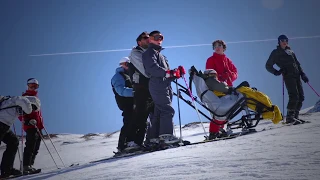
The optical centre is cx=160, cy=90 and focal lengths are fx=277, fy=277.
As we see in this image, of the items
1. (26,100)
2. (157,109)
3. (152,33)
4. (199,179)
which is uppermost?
(152,33)

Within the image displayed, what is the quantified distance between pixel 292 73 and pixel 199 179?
5.91 meters

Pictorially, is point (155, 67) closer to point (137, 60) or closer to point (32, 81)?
point (137, 60)

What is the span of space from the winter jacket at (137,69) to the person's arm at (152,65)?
22 cm

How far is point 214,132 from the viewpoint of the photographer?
228 inches

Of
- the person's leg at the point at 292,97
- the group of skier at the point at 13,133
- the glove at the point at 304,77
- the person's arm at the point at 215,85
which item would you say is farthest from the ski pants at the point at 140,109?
the glove at the point at 304,77

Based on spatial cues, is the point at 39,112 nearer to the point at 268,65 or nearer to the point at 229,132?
the point at 229,132

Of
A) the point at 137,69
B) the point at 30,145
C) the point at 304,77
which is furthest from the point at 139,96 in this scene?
the point at 304,77

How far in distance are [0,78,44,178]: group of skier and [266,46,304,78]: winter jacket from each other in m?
5.76

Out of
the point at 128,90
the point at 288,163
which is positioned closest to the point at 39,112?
the point at 128,90

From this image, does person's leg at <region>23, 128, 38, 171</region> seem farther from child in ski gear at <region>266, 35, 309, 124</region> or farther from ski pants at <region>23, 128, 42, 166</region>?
child in ski gear at <region>266, 35, 309, 124</region>

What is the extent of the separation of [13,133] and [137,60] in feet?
8.71

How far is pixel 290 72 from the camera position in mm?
7059

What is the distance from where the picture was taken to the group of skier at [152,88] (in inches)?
187

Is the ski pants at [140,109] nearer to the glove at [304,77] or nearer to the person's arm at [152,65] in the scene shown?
the person's arm at [152,65]
